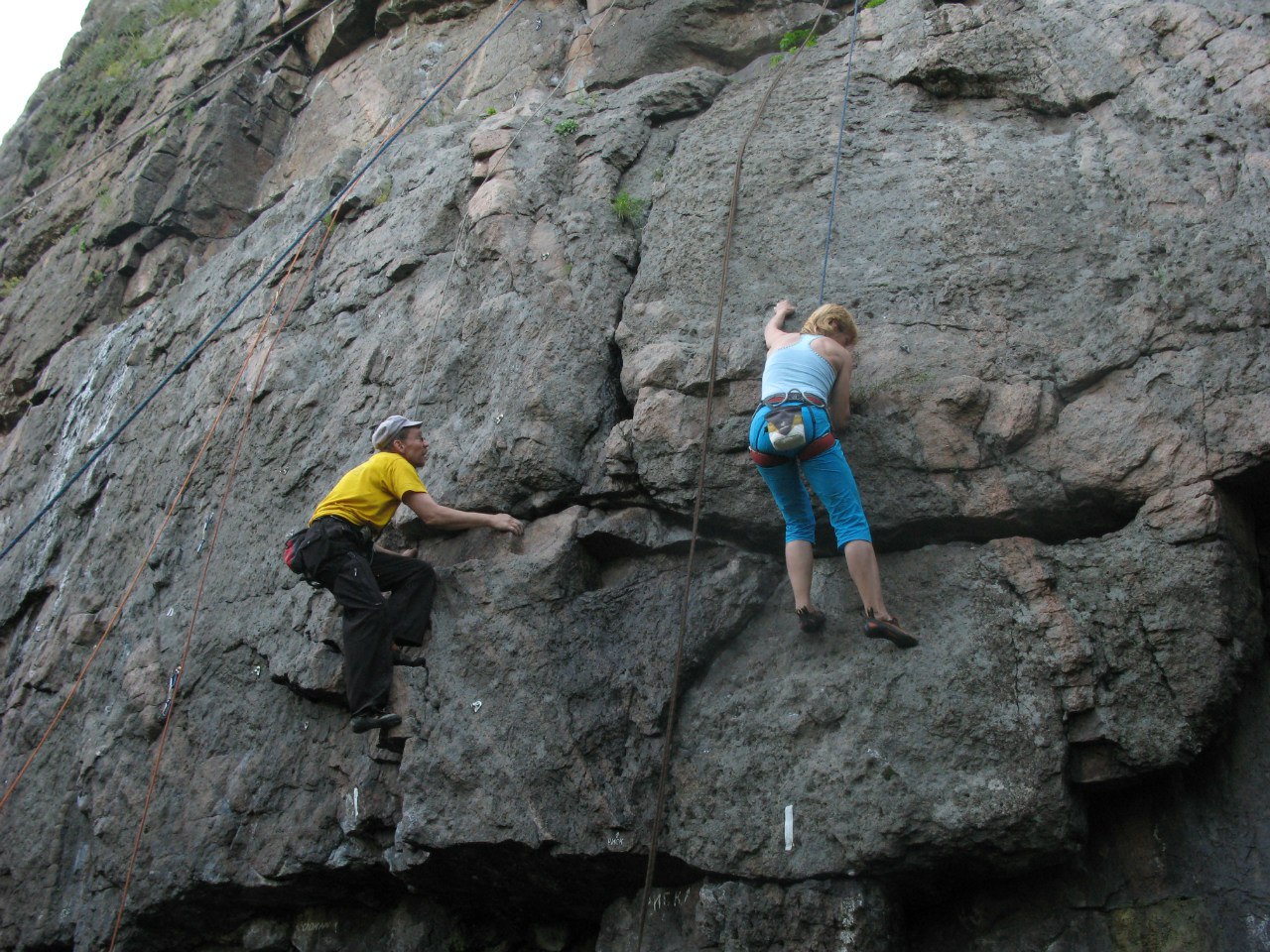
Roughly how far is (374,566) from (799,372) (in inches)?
97.5

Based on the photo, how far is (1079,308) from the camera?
537cm

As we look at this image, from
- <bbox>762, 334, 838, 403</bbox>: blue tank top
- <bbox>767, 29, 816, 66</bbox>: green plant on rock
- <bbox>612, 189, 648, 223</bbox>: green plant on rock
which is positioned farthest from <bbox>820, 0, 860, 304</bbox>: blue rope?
<bbox>612, 189, 648, 223</bbox>: green plant on rock

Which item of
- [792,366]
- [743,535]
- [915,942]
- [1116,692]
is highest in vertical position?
[792,366]

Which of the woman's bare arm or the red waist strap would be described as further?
the woman's bare arm

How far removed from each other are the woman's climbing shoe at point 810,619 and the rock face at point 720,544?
4.0 inches

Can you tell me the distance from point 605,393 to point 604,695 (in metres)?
1.84

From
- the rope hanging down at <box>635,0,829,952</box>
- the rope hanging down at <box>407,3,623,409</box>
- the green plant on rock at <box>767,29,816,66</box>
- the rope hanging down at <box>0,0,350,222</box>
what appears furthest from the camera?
the rope hanging down at <box>0,0,350,222</box>

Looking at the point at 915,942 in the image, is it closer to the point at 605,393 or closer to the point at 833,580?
the point at 833,580

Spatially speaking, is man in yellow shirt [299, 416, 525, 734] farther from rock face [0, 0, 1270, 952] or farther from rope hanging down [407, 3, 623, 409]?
rope hanging down [407, 3, 623, 409]

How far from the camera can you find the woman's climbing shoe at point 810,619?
479cm

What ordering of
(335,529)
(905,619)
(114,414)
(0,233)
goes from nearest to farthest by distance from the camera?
(905,619), (335,529), (114,414), (0,233)

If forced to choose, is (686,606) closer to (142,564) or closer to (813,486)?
(813,486)

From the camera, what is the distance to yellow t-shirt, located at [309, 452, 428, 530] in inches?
219

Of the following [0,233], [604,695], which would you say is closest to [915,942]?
[604,695]
